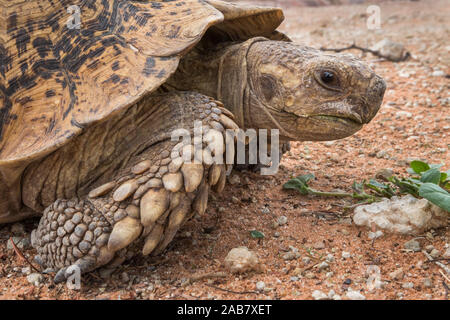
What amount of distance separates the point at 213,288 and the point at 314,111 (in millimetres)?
1065

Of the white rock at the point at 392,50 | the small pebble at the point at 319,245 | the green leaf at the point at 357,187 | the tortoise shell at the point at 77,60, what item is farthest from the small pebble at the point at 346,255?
the white rock at the point at 392,50

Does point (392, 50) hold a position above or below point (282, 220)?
below

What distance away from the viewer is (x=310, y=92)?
261cm

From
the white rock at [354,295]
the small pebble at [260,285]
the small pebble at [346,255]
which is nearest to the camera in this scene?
the white rock at [354,295]

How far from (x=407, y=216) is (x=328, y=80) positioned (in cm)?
80

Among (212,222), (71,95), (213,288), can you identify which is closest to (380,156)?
(212,222)

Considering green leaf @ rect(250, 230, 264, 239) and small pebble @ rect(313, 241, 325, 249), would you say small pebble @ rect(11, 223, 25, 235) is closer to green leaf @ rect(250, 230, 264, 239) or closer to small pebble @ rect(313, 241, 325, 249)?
green leaf @ rect(250, 230, 264, 239)

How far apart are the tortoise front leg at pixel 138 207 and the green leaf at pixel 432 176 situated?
3.63 feet

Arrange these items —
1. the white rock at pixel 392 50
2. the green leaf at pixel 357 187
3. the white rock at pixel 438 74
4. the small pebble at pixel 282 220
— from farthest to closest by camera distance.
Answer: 1. the white rock at pixel 392 50
2. the white rock at pixel 438 74
3. the green leaf at pixel 357 187
4. the small pebble at pixel 282 220

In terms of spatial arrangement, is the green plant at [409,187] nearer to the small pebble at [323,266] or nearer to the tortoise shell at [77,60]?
the small pebble at [323,266]

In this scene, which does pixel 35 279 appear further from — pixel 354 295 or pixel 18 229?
pixel 354 295

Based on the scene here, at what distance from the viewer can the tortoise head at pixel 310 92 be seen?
2.57m

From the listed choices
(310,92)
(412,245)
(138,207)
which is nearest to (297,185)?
(310,92)
